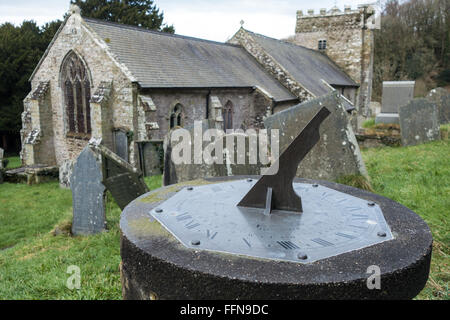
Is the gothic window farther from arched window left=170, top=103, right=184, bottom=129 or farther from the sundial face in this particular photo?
the sundial face

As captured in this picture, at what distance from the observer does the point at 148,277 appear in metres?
2.20

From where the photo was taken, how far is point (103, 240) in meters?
5.28

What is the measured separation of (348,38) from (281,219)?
29.6m

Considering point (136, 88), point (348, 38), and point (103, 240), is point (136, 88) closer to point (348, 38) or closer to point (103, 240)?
point (103, 240)

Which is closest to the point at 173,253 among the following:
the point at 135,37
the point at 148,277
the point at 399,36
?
the point at 148,277

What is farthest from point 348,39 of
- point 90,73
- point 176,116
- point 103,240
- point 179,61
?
point 103,240

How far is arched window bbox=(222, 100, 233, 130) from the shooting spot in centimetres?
1725

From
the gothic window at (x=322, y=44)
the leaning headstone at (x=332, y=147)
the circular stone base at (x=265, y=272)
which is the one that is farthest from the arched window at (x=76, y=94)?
the gothic window at (x=322, y=44)

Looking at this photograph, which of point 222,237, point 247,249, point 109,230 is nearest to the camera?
point 247,249

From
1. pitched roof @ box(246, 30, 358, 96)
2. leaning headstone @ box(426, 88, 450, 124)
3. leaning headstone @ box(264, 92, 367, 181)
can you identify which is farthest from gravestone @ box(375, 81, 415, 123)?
pitched roof @ box(246, 30, 358, 96)

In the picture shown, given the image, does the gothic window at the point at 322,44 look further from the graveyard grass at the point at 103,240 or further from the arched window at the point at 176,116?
the graveyard grass at the point at 103,240
